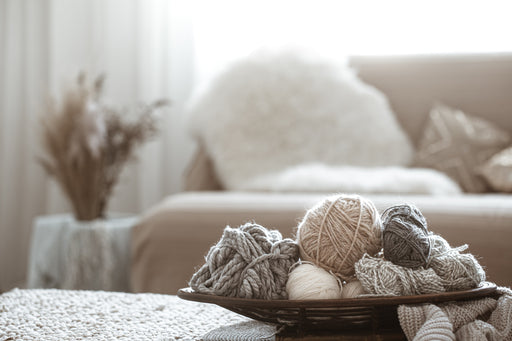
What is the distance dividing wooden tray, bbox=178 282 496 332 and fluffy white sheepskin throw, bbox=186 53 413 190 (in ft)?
4.34

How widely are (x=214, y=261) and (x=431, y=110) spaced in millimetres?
1570

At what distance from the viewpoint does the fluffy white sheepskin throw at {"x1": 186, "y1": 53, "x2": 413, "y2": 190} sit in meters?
2.07

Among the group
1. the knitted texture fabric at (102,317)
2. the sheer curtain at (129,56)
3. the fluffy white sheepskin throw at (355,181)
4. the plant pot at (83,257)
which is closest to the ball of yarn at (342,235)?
the knitted texture fabric at (102,317)

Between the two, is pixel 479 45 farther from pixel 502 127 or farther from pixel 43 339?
pixel 43 339

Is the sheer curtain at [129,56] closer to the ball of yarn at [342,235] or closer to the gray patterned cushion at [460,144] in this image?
the gray patterned cushion at [460,144]

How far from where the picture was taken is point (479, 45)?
2502 millimetres

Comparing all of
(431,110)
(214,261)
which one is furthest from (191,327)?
(431,110)

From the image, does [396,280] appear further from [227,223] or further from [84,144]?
[84,144]

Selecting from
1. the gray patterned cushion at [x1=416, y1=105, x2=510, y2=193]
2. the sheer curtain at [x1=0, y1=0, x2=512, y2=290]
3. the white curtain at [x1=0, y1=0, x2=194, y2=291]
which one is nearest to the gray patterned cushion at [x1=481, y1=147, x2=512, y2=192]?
the gray patterned cushion at [x1=416, y1=105, x2=510, y2=193]

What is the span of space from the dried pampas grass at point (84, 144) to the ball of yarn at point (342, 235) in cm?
126

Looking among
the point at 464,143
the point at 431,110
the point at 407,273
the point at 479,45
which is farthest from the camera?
the point at 479,45

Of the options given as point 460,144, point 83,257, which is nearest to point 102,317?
point 83,257

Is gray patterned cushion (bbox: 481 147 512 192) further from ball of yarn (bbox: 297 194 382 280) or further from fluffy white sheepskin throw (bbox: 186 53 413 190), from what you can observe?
ball of yarn (bbox: 297 194 382 280)

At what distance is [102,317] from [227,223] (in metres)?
0.73
